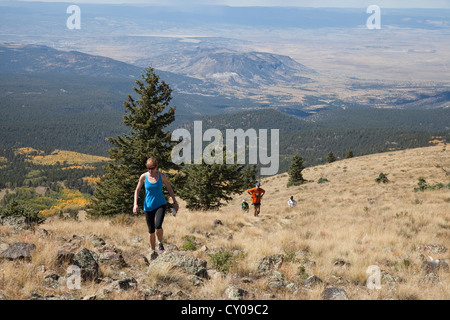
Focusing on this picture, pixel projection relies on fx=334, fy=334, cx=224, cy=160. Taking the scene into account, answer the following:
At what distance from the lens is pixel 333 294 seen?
5.60 meters

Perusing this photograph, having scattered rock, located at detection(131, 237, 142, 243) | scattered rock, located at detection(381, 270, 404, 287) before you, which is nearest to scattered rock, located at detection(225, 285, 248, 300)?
scattered rock, located at detection(381, 270, 404, 287)

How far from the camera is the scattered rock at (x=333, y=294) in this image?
5504 mm

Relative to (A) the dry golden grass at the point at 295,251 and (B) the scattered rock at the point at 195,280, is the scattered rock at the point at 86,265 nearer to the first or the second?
(A) the dry golden grass at the point at 295,251

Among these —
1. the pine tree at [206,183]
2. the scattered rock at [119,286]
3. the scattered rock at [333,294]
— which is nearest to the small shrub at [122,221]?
the scattered rock at [119,286]

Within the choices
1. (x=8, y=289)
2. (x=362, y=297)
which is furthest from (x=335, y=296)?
(x=8, y=289)

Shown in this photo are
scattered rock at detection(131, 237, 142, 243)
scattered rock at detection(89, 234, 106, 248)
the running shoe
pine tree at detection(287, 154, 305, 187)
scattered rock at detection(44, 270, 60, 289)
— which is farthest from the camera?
pine tree at detection(287, 154, 305, 187)

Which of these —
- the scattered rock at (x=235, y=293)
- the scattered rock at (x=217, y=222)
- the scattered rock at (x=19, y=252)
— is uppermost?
the scattered rock at (x=19, y=252)

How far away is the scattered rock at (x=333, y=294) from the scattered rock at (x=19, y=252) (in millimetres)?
5474

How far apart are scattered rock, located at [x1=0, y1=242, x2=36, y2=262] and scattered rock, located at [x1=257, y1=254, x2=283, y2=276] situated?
459 centimetres

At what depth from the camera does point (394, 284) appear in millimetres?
6324

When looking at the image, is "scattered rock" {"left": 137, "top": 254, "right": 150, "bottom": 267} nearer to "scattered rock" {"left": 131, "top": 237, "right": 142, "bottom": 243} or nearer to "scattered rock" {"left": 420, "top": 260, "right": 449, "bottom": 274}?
"scattered rock" {"left": 131, "top": 237, "right": 142, "bottom": 243}

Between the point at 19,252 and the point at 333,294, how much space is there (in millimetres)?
5867

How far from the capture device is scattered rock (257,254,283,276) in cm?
710
